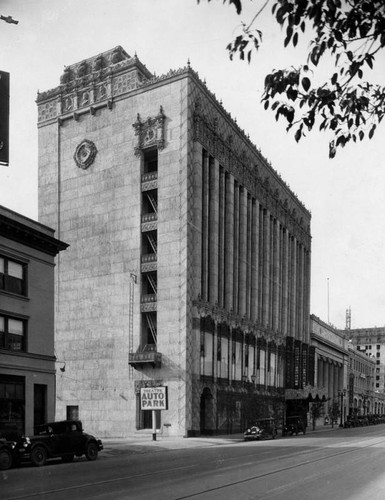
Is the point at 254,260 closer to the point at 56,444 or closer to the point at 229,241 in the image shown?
the point at 229,241

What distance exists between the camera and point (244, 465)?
2133 cm

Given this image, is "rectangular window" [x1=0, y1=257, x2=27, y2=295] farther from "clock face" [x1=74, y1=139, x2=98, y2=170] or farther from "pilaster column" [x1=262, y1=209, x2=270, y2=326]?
"pilaster column" [x1=262, y1=209, x2=270, y2=326]

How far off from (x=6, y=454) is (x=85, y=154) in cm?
3803

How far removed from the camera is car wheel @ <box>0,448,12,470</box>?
2169cm

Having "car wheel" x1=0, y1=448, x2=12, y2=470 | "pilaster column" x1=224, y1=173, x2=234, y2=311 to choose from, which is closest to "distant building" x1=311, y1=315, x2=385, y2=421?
"pilaster column" x1=224, y1=173, x2=234, y2=311

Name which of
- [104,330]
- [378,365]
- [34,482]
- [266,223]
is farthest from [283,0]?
[378,365]

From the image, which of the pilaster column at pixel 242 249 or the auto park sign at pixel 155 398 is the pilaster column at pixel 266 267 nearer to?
the pilaster column at pixel 242 249

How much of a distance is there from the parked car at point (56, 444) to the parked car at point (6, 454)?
0.74 ft

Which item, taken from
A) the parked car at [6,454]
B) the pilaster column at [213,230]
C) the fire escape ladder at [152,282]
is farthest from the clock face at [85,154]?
the parked car at [6,454]

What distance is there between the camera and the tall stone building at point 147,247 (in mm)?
49062

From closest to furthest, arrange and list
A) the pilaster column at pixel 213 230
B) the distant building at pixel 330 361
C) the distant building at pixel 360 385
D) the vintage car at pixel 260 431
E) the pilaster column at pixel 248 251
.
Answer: the vintage car at pixel 260 431
the pilaster column at pixel 213 230
the pilaster column at pixel 248 251
the distant building at pixel 330 361
the distant building at pixel 360 385

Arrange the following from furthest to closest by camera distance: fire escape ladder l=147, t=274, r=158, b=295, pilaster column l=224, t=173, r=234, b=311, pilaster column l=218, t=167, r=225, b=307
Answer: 1. pilaster column l=224, t=173, r=234, b=311
2. pilaster column l=218, t=167, r=225, b=307
3. fire escape ladder l=147, t=274, r=158, b=295

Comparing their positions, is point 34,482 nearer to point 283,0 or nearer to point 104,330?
point 283,0

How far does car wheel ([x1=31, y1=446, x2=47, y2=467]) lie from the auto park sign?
17.1 meters
